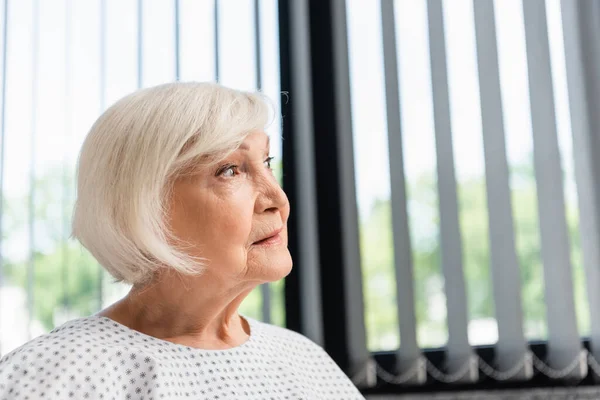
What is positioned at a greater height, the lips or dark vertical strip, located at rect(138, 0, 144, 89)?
dark vertical strip, located at rect(138, 0, 144, 89)

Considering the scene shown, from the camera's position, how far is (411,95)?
6.59ft

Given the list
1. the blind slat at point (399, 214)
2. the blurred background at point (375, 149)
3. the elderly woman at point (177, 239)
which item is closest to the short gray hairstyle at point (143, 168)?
the elderly woman at point (177, 239)

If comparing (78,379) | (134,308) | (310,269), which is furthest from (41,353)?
(310,269)

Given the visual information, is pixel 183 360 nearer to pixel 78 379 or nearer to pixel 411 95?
pixel 78 379

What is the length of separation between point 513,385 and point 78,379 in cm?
120

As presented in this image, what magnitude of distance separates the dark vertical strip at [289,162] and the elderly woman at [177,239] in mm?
869

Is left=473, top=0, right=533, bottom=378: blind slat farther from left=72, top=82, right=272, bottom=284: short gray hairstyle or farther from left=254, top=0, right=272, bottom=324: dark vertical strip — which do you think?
left=72, top=82, right=272, bottom=284: short gray hairstyle

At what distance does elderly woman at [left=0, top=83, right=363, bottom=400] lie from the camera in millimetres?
1028

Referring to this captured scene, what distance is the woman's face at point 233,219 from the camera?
1091 mm

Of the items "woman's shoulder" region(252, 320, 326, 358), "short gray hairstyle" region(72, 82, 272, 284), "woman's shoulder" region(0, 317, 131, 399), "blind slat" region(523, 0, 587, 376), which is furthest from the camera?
"blind slat" region(523, 0, 587, 376)

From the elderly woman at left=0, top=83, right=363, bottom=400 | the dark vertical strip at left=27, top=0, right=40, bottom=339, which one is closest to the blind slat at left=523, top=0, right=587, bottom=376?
the elderly woman at left=0, top=83, right=363, bottom=400

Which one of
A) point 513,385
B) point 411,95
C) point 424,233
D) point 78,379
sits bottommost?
point 513,385

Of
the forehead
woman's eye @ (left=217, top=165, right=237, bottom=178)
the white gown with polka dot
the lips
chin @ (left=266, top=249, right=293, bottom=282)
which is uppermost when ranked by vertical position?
the forehead

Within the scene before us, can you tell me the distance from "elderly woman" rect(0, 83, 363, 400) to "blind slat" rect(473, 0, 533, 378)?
83cm
